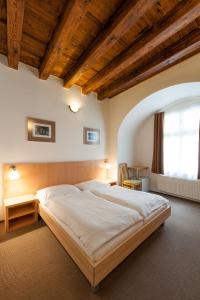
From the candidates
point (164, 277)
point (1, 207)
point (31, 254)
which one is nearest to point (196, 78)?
point (164, 277)

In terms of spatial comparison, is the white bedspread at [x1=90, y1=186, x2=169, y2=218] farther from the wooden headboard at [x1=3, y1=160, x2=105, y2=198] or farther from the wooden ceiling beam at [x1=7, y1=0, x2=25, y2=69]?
the wooden ceiling beam at [x1=7, y1=0, x2=25, y2=69]

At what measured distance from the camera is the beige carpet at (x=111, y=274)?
4.18ft

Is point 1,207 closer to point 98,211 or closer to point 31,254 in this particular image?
point 31,254

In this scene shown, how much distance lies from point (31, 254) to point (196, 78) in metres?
3.72

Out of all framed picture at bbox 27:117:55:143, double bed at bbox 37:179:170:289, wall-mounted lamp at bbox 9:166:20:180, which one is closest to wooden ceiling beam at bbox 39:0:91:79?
framed picture at bbox 27:117:55:143

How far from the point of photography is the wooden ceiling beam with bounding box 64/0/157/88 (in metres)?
1.43

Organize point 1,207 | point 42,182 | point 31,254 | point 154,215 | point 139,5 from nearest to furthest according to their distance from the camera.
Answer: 1. point 139,5
2. point 31,254
3. point 154,215
4. point 1,207
5. point 42,182

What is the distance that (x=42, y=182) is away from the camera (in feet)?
9.16

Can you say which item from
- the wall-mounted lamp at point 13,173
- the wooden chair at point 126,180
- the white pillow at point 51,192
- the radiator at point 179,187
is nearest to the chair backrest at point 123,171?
the wooden chair at point 126,180

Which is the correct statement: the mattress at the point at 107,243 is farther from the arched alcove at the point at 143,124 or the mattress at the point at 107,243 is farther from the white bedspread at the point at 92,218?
the arched alcove at the point at 143,124

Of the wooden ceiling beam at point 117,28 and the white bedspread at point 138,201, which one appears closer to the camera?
the wooden ceiling beam at point 117,28

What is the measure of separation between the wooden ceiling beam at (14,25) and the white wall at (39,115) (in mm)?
440

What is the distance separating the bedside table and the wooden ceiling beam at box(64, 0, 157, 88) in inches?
98.0

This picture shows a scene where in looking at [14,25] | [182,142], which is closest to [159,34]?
[14,25]
